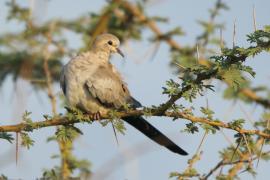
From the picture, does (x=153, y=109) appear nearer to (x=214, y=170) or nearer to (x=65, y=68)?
(x=214, y=170)

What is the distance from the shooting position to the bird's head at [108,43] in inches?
295

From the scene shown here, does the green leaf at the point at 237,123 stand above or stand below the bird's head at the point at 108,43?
below

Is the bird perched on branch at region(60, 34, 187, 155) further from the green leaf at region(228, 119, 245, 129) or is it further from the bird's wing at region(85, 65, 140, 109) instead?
the green leaf at region(228, 119, 245, 129)

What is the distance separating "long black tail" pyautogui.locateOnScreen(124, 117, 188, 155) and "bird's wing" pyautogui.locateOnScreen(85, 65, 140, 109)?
0.20 metres

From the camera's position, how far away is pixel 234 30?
4.10 m

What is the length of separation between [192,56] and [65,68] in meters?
1.82

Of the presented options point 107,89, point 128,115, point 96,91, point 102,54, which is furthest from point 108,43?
point 128,115

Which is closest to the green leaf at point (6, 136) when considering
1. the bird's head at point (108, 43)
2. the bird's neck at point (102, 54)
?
the bird's neck at point (102, 54)

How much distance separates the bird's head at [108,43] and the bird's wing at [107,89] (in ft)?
2.42

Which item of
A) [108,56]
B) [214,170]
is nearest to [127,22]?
[108,56]

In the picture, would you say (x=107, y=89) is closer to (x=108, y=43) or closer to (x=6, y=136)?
(x=108, y=43)

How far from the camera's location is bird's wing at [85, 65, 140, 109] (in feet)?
21.0

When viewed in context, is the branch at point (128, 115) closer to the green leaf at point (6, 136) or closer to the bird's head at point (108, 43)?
the green leaf at point (6, 136)

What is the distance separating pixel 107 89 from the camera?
6.49m
